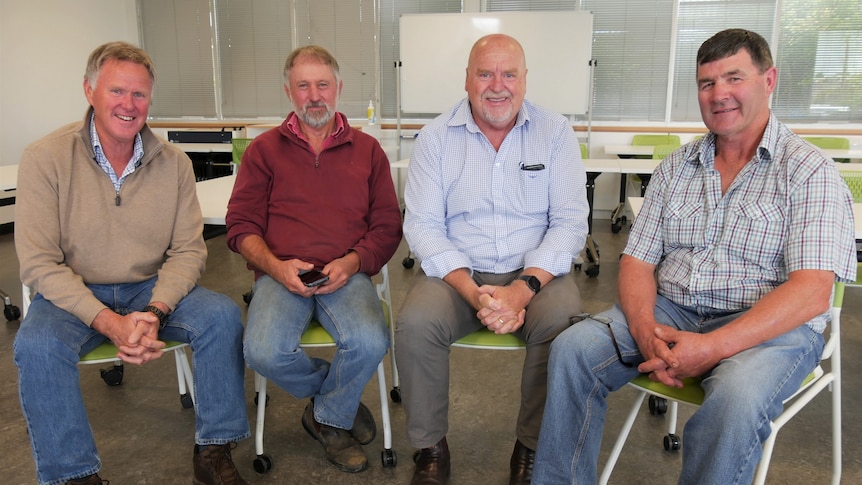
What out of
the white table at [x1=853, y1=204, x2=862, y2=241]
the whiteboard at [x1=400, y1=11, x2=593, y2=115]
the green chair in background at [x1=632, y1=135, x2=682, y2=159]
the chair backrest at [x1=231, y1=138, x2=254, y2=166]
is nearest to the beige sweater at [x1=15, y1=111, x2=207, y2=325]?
the white table at [x1=853, y1=204, x2=862, y2=241]

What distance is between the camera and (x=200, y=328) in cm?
182

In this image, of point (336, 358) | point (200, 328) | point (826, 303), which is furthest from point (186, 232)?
point (826, 303)

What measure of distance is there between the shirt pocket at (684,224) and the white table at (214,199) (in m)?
1.54

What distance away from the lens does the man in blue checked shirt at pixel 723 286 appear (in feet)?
4.60

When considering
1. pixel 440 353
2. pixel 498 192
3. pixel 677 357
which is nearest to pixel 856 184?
pixel 498 192

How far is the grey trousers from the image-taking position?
69.6 inches

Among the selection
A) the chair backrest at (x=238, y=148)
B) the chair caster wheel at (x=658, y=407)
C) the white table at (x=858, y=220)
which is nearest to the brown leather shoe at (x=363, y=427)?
the chair caster wheel at (x=658, y=407)

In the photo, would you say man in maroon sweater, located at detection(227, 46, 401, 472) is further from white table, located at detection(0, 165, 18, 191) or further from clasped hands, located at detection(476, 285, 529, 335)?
white table, located at detection(0, 165, 18, 191)

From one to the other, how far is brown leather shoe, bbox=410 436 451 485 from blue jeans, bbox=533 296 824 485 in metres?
0.34

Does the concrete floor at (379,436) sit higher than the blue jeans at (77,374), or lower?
lower

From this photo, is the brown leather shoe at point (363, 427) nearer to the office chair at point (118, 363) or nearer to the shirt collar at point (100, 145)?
the office chair at point (118, 363)

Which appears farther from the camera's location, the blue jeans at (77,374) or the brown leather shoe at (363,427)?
the brown leather shoe at (363,427)

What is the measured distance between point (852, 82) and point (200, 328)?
682cm

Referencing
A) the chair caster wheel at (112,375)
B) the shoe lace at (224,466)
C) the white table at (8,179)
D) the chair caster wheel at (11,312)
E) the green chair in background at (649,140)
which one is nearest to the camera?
the shoe lace at (224,466)
